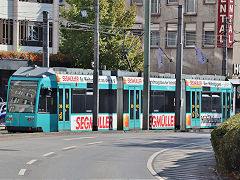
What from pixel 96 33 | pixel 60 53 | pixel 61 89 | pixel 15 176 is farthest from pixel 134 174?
pixel 60 53

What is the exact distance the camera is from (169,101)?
3778cm

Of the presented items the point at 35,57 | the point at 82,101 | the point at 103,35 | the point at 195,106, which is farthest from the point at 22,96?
the point at 35,57

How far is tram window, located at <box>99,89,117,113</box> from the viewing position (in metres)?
33.9

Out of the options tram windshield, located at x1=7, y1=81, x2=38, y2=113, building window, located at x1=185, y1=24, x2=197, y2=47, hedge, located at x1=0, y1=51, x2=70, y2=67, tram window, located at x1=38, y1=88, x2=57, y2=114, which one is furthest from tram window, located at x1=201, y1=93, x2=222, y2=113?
building window, located at x1=185, y1=24, x2=197, y2=47

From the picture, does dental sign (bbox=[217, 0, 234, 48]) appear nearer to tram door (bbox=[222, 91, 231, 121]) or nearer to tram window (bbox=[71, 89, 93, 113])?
tram door (bbox=[222, 91, 231, 121])

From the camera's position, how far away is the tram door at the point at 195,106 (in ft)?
127

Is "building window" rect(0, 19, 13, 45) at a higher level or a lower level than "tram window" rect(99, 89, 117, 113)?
higher

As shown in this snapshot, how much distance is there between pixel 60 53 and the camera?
51.6 m

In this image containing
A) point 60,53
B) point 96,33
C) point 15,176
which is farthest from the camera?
point 60,53

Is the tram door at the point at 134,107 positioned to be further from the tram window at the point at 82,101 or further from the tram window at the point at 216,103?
the tram window at the point at 216,103

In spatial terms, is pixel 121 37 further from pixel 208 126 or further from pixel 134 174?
pixel 134 174

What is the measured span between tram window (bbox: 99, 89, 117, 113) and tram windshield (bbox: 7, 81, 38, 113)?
505cm

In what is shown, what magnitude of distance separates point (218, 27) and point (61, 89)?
29.1m

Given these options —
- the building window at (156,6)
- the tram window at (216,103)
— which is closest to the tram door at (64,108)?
the tram window at (216,103)
